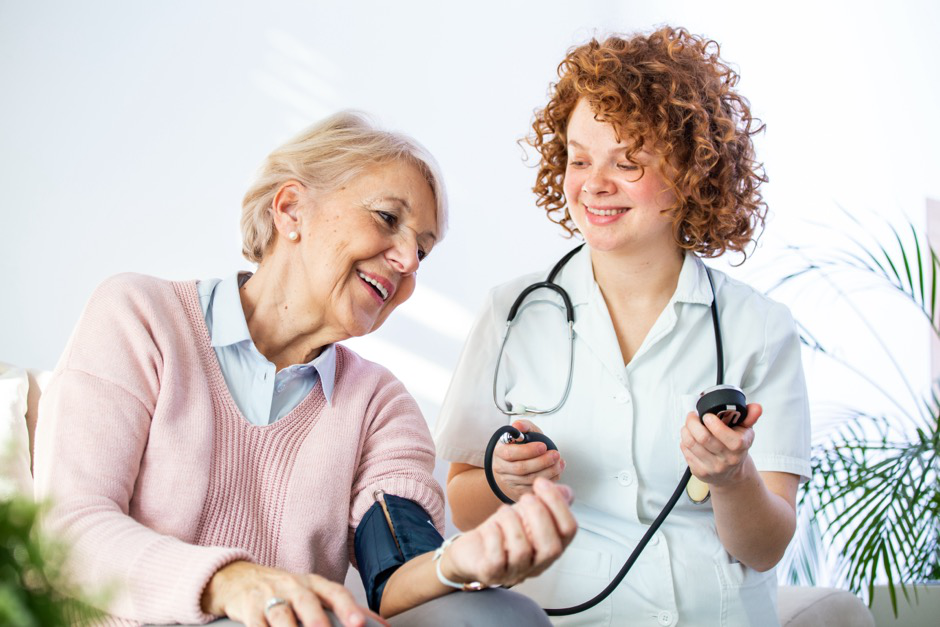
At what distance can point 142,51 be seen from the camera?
256 cm

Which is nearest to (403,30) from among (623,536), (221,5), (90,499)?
(221,5)

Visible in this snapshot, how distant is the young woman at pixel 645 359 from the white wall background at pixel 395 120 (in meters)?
0.54

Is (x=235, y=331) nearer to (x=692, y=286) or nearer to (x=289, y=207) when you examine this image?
(x=289, y=207)

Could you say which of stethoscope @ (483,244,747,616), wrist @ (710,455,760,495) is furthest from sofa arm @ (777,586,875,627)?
wrist @ (710,455,760,495)

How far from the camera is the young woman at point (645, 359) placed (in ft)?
4.91

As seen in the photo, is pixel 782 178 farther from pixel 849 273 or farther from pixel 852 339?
pixel 852 339

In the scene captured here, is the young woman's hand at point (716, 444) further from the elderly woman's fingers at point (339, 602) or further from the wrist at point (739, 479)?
the elderly woman's fingers at point (339, 602)

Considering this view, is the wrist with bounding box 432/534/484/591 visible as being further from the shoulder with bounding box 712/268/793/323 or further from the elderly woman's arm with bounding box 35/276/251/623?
the shoulder with bounding box 712/268/793/323

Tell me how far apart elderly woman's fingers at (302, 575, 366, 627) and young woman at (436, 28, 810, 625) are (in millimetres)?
455

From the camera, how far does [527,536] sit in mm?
946

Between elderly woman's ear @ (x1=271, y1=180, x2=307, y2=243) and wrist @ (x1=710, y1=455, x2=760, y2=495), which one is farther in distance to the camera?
elderly woman's ear @ (x1=271, y1=180, x2=307, y2=243)

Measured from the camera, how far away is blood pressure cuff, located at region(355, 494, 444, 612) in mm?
1276

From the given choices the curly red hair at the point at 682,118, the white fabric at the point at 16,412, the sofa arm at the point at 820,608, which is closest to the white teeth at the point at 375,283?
the curly red hair at the point at 682,118

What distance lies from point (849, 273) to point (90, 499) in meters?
2.88
